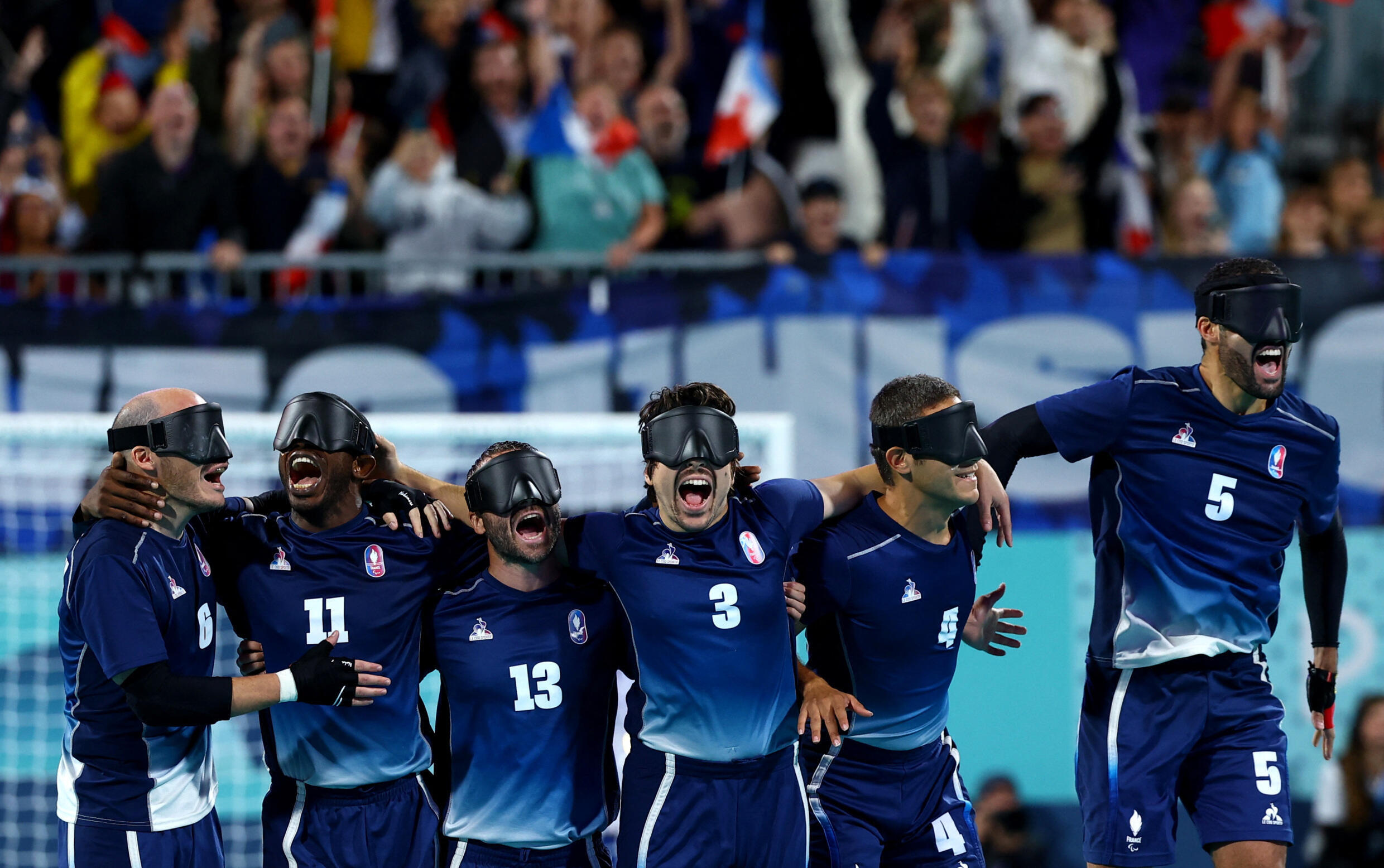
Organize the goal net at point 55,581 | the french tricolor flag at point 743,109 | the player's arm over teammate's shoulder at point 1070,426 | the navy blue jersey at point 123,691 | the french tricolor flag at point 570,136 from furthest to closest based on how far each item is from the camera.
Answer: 1. the french tricolor flag at point 743,109
2. the french tricolor flag at point 570,136
3. the goal net at point 55,581
4. the player's arm over teammate's shoulder at point 1070,426
5. the navy blue jersey at point 123,691

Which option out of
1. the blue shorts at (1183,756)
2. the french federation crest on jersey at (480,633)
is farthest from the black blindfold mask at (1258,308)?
the french federation crest on jersey at (480,633)

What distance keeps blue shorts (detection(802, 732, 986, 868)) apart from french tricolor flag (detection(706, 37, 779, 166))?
19.3 ft

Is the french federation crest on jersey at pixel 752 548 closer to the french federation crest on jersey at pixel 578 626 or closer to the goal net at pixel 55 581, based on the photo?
the french federation crest on jersey at pixel 578 626

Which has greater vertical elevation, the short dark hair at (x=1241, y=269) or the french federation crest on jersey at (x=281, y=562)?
the short dark hair at (x=1241, y=269)

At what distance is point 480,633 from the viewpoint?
5.68 metres

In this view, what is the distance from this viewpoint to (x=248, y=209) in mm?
10211

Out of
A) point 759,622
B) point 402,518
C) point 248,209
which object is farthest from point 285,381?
point 759,622

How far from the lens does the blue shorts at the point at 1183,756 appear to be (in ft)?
19.1

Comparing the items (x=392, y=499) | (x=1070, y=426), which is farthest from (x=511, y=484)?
(x=1070, y=426)

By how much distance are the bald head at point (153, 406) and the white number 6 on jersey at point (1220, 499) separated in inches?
151

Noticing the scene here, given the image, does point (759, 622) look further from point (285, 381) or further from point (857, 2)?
point (857, 2)

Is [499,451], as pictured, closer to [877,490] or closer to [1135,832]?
[877,490]

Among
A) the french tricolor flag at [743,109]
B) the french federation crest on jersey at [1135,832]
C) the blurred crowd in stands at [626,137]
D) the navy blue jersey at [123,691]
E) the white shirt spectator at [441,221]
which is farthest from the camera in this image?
the french tricolor flag at [743,109]

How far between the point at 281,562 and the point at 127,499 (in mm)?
595
